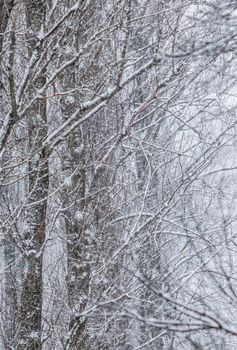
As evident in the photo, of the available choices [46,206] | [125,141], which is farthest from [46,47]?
[125,141]

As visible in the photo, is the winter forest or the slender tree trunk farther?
the slender tree trunk

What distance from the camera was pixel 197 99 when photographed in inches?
360

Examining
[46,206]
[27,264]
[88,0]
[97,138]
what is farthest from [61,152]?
[88,0]

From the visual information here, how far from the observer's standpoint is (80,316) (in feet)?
22.6

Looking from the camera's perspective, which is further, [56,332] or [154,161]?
[154,161]

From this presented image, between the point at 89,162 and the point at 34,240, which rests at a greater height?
the point at 89,162

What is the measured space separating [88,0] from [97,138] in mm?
2236

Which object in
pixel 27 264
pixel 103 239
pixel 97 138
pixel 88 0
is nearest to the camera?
pixel 88 0

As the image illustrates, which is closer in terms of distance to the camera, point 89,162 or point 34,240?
point 34,240

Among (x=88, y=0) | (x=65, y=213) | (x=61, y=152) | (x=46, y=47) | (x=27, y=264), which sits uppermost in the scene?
(x=88, y=0)

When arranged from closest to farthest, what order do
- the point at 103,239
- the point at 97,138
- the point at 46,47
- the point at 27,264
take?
the point at 46,47 → the point at 27,264 → the point at 103,239 → the point at 97,138

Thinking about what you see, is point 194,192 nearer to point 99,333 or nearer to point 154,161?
point 154,161

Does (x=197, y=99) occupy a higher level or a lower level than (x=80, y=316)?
higher

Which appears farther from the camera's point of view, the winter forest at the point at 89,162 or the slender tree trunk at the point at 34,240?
the slender tree trunk at the point at 34,240
